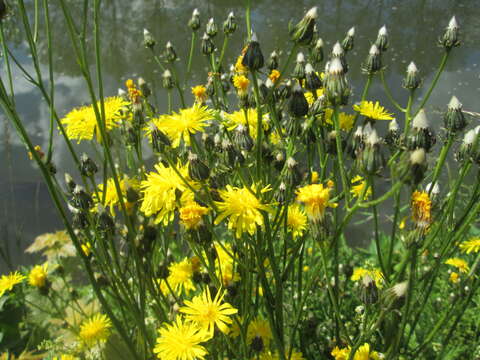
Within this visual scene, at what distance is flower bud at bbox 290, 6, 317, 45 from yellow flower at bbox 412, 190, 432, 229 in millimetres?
347

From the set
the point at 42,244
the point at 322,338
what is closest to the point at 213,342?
the point at 322,338

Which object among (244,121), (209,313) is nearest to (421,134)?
(244,121)

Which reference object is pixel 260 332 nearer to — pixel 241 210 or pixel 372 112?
pixel 241 210

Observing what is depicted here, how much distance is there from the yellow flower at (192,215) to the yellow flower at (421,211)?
39 cm

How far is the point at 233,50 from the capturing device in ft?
16.6

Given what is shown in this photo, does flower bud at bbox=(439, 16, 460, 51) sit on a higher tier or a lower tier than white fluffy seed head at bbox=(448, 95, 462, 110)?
higher

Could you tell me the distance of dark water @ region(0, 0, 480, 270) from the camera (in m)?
3.83

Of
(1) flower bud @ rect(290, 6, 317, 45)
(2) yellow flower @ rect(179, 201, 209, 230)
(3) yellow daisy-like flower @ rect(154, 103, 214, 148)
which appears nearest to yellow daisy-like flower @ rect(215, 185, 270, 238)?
(2) yellow flower @ rect(179, 201, 209, 230)

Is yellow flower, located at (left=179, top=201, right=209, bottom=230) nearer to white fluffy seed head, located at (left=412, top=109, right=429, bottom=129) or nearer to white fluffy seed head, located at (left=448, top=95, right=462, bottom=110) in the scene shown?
white fluffy seed head, located at (left=412, top=109, right=429, bottom=129)

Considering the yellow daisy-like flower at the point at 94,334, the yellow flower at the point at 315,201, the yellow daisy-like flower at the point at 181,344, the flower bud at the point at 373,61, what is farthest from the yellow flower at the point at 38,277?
the flower bud at the point at 373,61

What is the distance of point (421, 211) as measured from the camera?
2.63ft

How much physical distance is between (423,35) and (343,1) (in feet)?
3.81

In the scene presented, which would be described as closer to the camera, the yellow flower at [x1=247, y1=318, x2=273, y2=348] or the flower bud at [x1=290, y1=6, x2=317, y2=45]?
the flower bud at [x1=290, y1=6, x2=317, y2=45]

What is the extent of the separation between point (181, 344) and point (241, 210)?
308 millimetres
